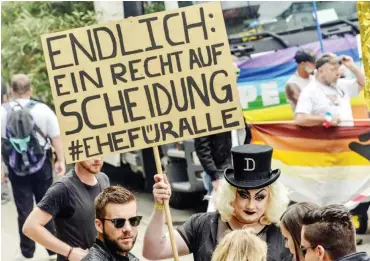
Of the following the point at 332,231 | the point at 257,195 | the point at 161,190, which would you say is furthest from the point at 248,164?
the point at 332,231

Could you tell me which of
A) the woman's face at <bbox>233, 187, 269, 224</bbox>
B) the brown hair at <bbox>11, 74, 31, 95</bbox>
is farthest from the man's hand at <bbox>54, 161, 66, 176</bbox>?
the woman's face at <bbox>233, 187, 269, 224</bbox>

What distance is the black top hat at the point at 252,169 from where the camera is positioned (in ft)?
18.5

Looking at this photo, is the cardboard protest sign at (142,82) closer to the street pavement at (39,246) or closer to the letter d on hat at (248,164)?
the letter d on hat at (248,164)

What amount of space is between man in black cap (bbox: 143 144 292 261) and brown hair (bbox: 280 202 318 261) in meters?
0.26

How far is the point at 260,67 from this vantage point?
12.5 metres

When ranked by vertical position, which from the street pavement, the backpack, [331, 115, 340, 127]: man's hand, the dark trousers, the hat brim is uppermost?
the hat brim

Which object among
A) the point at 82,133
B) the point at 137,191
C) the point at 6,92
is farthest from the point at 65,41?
the point at 6,92

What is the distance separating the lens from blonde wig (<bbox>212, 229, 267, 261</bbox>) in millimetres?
4441

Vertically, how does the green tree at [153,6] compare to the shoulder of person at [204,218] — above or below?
above

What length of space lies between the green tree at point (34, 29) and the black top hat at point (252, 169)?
31.4 ft

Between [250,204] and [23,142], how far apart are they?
16.9 ft

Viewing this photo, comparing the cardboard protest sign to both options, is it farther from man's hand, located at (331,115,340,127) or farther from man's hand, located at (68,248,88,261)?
man's hand, located at (331,115,340,127)

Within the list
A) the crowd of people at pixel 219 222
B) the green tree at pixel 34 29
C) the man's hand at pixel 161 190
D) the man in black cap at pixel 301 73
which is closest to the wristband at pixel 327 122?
the man in black cap at pixel 301 73

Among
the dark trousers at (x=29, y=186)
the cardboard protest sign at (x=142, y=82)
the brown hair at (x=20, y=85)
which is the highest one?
the cardboard protest sign at (x=142, y=82)
